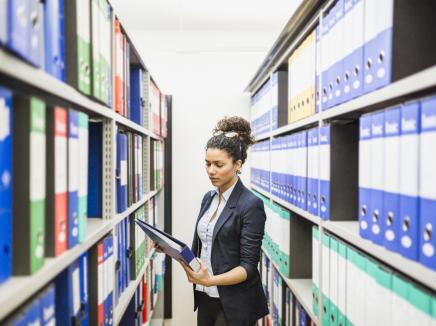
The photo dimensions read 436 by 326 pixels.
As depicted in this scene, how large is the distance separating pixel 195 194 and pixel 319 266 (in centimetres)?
214

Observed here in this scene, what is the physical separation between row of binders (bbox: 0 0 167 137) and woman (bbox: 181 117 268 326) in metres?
0.54

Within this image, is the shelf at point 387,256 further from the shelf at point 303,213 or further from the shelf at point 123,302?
the shelf at point 123,302

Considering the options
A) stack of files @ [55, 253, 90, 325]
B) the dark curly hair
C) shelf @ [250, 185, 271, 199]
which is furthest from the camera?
shelf @ [250, 185, 271, 199]

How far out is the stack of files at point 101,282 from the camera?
3.67 ft

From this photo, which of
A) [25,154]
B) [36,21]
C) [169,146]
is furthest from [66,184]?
[169,146]

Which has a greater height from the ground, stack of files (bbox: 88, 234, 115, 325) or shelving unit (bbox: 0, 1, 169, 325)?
shelving unit (bbox: 0, 1, 169, 325)

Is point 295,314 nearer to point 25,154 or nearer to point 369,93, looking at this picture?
point 369,93

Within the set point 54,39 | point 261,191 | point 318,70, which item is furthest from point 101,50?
point 261,191

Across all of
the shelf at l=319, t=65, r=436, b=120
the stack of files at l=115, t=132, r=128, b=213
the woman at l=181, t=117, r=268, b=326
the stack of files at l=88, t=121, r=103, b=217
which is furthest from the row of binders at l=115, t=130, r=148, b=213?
the shelf at l=319, t=65, r=436, b=120

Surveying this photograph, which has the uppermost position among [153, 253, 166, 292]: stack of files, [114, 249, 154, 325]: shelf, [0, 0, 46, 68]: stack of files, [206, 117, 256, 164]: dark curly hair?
[0, 0, 46, 68]: stack of files

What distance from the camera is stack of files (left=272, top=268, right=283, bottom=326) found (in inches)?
83.3

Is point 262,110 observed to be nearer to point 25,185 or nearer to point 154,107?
point 154,107

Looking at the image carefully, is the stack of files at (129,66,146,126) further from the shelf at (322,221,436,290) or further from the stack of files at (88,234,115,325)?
the shelf at (322,221,436,290)

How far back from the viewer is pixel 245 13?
3121mm
